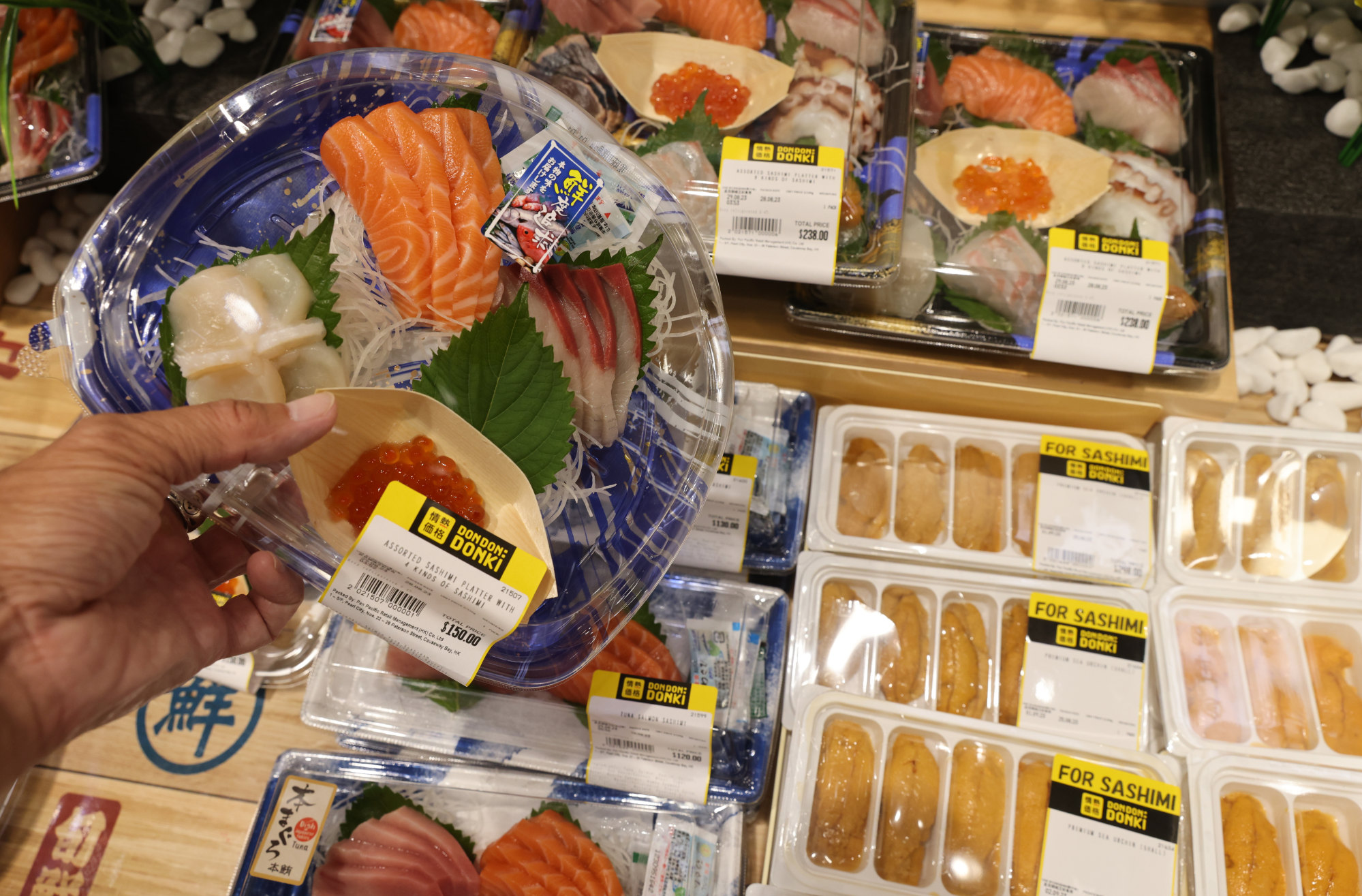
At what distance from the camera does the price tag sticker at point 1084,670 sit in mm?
1539

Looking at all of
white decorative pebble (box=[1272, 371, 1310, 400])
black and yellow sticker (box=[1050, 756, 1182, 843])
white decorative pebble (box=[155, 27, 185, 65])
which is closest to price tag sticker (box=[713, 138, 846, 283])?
black and yellow sticker (box=[1050, 756, 1182, 843])

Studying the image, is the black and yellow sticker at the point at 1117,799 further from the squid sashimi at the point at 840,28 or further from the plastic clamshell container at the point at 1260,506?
the squid sashimi at the point at 840,28

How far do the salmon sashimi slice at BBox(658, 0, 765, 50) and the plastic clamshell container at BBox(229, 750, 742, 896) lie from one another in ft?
5.68

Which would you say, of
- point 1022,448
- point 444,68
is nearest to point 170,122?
point 444,68

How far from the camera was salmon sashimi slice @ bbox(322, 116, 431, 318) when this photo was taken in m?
1.26

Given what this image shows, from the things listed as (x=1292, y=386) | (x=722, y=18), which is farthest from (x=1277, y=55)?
(x=722, y=18)

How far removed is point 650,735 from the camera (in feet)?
4.98

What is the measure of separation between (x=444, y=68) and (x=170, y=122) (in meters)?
1.00

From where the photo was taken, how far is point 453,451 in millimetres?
1141

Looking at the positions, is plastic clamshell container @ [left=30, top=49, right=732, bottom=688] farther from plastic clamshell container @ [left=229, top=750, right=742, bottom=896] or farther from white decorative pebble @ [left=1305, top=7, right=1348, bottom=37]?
white decorative pebble @ [left=1305, top=7, right=1348, bottom=37]

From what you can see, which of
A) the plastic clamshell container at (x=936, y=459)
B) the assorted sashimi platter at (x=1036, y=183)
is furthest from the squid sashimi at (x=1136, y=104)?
the plastic clamshell container at (x=936, y=459)

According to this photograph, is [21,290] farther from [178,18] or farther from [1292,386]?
[1292,386]

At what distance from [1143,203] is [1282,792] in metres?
1.28

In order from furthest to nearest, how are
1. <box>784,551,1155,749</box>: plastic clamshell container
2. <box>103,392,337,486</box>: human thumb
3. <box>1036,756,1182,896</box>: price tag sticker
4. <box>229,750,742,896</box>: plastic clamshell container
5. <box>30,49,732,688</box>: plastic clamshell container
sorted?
1. <box>784,551,1155,749</box>: plastic clamshell container
2. <box>229,750,742,896</box>: plastic clamshell container
3. <box>1036,756,1182,896</box>: price tag sticker
4. <box>30,49,732,688</box>: plastic clamshell container
5. <box>103,392,337,486</box>: human thumb
